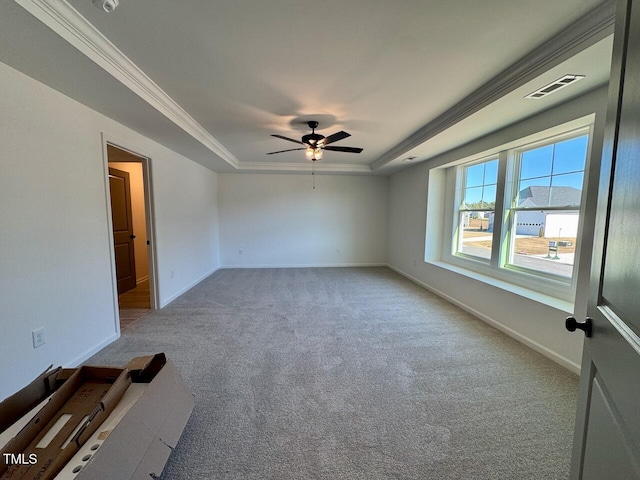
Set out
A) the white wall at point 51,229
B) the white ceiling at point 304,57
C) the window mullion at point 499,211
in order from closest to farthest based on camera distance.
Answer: the white ceiling at point 304,57, the white wall at point 51,229, the window mullion at point 499,211

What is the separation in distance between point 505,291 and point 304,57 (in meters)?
3.04

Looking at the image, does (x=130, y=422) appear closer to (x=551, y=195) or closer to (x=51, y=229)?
(x=51, y=229)

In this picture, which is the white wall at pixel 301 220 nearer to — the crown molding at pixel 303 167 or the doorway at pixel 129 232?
the crown molding at pixel 303 167

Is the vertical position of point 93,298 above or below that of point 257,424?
above

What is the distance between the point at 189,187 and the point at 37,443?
406 centimetres

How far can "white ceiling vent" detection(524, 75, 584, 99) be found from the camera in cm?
181

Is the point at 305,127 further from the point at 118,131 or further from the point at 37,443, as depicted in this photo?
the point at 37,443

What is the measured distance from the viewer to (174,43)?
67.0 inches

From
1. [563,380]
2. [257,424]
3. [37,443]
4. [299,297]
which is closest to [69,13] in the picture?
[37,443]

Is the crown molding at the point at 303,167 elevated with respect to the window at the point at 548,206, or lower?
elevated

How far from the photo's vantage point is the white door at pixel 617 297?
577 mm

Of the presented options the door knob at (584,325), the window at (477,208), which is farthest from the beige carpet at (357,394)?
the window at (477,208)

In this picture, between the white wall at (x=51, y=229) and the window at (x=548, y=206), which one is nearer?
the white wall at (x=51, y=229)

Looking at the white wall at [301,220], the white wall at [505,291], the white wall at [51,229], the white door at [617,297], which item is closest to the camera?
the white door at [617,297]
